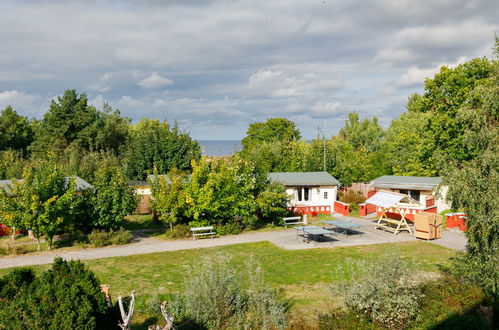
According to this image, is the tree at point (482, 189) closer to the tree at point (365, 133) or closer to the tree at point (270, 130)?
the tree at point (365, 133)

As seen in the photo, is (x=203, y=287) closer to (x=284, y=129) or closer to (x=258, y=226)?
(x=258, y=226)

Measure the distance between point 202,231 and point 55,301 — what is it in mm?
16051

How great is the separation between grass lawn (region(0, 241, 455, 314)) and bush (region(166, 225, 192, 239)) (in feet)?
10.7

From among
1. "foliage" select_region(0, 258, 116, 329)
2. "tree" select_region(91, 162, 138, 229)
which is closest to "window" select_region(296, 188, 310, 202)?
"tree" select_region(91, 162, 138, 229)

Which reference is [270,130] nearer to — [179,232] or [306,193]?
[306,193]

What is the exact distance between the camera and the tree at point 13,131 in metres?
53.3

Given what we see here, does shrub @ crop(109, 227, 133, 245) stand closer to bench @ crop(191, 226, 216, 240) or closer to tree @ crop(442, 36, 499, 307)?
bench @ crop(191, 226, 216, 240)

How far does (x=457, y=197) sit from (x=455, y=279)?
3126 millimetres

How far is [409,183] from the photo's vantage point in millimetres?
31359

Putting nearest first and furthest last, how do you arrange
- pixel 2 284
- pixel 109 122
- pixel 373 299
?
pixel 2 284 < pixel 373 299 < pixel 109 122

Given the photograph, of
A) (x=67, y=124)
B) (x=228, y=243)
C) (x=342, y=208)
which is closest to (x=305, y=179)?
(x=342, y=208)

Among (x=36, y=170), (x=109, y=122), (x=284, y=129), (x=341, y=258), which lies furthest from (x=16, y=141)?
(x=341, y=258)

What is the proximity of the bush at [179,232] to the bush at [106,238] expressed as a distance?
8.23 ft

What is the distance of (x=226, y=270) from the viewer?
11625 mm
